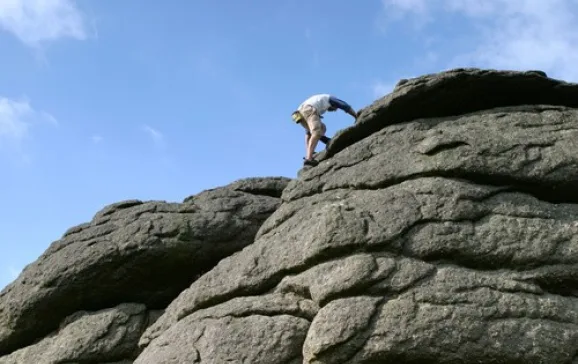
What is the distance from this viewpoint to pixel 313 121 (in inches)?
808

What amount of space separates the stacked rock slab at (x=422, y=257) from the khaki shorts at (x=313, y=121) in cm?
383

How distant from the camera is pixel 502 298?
38.5ft

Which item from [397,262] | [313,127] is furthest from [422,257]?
[313,127]

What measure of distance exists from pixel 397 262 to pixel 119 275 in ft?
27.5

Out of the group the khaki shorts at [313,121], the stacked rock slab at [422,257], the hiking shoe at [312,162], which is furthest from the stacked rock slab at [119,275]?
the khaki shorts at [313,121]

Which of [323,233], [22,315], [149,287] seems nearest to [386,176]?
[323,233]

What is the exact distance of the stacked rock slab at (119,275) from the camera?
17547 millimetres

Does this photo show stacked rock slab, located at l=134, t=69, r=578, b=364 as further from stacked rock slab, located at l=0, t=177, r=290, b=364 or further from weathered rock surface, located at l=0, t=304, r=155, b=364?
stacked rock slab, located at l=0, t=177, r=290, b=364

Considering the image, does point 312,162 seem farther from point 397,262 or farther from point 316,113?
point 397,262

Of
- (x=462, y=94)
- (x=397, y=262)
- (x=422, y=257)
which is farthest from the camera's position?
(x=462, y=94)

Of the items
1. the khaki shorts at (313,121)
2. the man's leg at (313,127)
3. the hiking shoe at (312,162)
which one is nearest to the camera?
the hiking shoe at (312,162)

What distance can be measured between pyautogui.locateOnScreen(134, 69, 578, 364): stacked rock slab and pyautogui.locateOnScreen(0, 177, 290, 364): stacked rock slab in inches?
94.9

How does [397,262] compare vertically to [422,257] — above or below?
below

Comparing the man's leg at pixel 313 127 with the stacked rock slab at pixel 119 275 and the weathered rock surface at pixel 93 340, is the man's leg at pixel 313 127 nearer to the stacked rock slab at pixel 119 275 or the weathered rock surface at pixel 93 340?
the stacked rock slab at pixel 119 275
